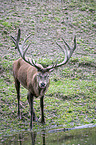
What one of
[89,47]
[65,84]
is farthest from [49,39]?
[65,84]

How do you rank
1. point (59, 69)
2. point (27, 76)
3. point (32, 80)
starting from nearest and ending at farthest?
1. point (32, 80)
2. point (27, 76)
3. point (59, 69)

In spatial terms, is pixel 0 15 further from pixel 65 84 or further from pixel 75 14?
pixel 65 84

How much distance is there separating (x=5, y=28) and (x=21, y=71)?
9.49 meters

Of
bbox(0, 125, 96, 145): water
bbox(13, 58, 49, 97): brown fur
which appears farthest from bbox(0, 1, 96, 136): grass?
bbox(13, 58, 49, 97): brown fur

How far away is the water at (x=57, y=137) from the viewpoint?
6.79m

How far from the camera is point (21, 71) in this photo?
1004 centimetres

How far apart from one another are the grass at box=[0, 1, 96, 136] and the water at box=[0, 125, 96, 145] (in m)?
0.74

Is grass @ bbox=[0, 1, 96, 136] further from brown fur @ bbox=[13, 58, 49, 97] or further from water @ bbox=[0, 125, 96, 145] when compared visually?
brown fur @ bbox=[13, 58, 49, 97]

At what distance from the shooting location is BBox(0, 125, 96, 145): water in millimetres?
6785

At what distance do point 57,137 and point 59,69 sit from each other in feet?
25.6

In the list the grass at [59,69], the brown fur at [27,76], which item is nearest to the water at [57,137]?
the grass at [59,69]

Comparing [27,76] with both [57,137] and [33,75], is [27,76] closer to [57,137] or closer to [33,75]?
[33,75]

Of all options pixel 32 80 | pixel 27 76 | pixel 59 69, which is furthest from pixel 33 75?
pixel 59 69

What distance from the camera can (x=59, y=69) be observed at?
14938 millimetres
